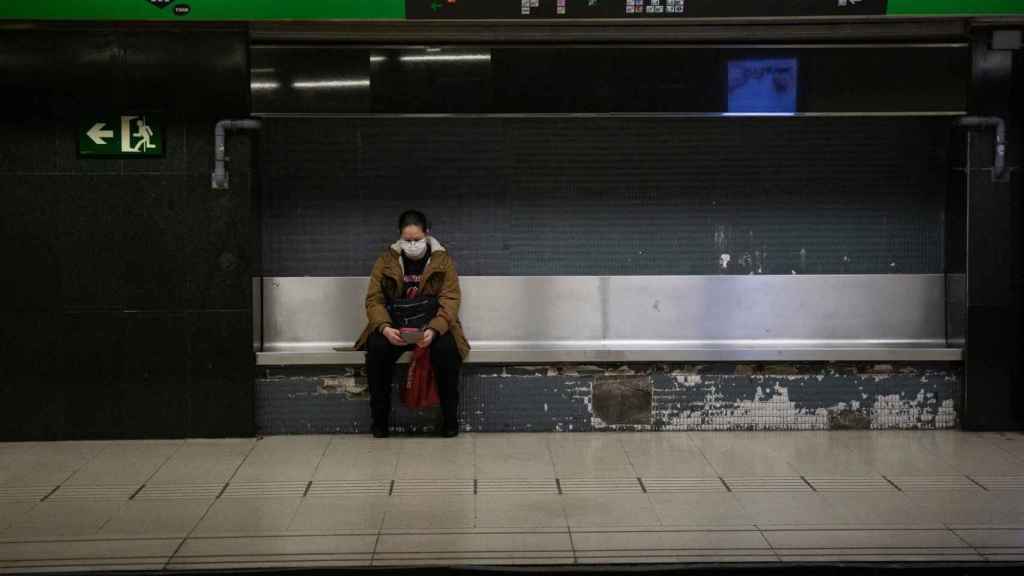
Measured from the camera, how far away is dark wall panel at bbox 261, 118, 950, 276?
311 inches

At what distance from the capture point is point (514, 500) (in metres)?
6.11

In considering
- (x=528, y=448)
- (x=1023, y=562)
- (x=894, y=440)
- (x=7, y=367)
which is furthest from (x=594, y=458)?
(x=7, y=367)

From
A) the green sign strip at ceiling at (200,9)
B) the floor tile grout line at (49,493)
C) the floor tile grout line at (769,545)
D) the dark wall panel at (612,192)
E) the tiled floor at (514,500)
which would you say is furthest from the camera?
the dark wall panel at (612,192)

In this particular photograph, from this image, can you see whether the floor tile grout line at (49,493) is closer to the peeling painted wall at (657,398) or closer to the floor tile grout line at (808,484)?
the peeling painted wall at (657,398)

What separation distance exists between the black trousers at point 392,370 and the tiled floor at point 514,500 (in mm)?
242

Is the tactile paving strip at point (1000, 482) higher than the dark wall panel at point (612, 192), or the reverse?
the dark wall panel at point (612, 192)

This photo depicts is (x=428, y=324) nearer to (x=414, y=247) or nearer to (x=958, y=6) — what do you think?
(x=414, y=247)

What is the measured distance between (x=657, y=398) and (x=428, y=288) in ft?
5.99

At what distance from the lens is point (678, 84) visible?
7.46 m

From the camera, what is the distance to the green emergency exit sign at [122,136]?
7.47 meters

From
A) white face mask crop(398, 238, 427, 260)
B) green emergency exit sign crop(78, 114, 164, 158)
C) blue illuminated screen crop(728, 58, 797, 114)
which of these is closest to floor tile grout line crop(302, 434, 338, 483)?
white face mask crop(398, 238, 427, 260)

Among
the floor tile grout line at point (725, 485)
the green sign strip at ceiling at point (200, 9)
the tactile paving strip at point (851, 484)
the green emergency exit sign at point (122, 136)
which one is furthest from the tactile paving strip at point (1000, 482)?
the green emergency exit sign at point (122, 136)

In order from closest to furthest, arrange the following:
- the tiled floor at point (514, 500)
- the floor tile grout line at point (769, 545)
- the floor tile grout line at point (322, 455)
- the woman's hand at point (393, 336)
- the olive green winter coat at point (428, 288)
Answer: the floor tile grout line at point (769, 545), the tiled floor at point (514, 500), the floor tile grout line at point (322, 455), the woman's hand at point (393, 336), the olive green winter coat at point (428, 288)

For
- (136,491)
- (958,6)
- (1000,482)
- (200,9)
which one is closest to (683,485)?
(1000,482)
